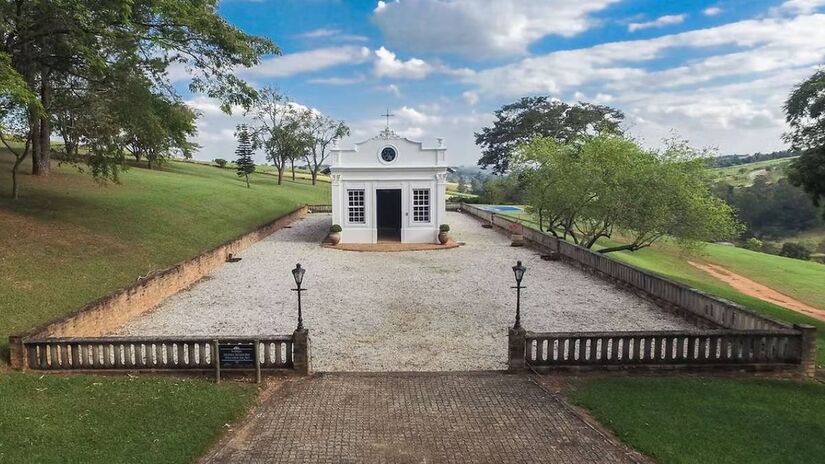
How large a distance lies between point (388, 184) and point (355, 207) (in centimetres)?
221

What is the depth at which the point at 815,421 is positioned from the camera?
7.54 m

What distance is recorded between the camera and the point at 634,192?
24031 millimetres

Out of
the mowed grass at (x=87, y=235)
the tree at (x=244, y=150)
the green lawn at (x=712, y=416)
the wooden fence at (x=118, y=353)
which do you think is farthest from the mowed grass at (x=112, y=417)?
the tree at (x=244, y=150)

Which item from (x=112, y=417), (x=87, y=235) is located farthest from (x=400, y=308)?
(x=87, y=235)

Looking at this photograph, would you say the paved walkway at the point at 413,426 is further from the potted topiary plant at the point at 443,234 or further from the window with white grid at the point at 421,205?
the window with white grid at the point at 421,205

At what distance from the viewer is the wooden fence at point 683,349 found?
945 cm

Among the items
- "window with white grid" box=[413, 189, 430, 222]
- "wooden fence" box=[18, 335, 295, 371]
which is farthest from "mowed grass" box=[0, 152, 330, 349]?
"window with white grid" box=[413, 189, 430, 222]

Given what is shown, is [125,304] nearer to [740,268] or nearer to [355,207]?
[355,207]

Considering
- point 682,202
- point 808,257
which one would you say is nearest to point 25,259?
point 682,202

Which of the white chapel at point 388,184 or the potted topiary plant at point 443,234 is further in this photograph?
the potted topiary plant at point 443,234

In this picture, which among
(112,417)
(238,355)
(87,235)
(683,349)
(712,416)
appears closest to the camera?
(112,417)

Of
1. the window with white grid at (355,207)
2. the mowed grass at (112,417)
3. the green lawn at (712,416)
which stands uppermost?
the window with white grid at (355,207)

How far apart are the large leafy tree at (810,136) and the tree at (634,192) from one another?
231 inches

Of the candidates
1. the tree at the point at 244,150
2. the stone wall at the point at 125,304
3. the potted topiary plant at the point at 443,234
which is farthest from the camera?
the tree at the point at 244,150
